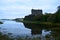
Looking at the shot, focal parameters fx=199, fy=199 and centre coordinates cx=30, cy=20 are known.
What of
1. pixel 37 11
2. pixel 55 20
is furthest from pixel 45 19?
pixel 37 11

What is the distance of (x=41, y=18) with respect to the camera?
299 ft

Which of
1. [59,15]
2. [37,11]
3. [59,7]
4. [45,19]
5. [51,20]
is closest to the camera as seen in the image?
[59,15]

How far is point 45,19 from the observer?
85.8 meters

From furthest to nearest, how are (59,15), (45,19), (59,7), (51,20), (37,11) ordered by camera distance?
(37,11) → (59,7) → (45,19) → (51,20) → (59,15)

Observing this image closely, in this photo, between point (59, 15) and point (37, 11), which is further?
point (37, 11)

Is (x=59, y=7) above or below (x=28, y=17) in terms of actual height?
above

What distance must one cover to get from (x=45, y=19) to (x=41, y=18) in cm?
564

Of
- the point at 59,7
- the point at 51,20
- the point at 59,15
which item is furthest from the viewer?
the point at 59,7

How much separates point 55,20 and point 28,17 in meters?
54.9

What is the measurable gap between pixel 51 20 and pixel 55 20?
17.4 ft

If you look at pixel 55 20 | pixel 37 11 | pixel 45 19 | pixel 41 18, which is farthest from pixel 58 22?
pixel 37 11

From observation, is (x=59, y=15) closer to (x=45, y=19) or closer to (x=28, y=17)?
(x=45, y=19)

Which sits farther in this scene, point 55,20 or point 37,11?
point 37,11

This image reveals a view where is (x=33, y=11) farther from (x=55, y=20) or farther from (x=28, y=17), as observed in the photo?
(x=55, y=20)
